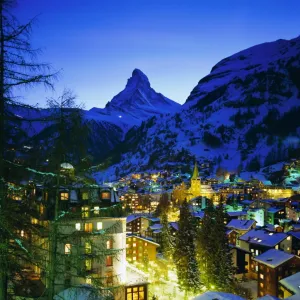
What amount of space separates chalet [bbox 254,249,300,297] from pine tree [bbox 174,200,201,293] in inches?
397

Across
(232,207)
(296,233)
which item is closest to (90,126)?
(296,233)

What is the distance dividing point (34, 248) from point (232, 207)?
102 metres

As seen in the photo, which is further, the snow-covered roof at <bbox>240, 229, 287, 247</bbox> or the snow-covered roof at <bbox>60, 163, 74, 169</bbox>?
the snow-covered roof at <bbox>240, 229, 287, 247</bbox>

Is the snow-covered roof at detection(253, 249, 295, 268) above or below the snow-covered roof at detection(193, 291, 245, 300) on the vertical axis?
below

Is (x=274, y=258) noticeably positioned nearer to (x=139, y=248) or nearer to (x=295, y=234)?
(x=295, y=234)

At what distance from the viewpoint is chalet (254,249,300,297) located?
44.0 metres

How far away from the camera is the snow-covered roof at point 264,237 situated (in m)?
54.9

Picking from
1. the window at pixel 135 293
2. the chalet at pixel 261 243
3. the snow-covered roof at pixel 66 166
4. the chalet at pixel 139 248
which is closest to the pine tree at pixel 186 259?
the window at pixel 135 293

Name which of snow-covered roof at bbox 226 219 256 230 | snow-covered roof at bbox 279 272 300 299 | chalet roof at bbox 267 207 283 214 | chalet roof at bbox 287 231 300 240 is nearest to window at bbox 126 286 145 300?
snow-covered roof at bbox 279 272 300 299

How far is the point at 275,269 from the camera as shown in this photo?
4391cm

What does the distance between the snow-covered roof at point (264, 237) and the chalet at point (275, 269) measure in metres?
9.08

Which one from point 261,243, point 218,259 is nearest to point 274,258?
point 218,259

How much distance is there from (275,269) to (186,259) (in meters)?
11.8

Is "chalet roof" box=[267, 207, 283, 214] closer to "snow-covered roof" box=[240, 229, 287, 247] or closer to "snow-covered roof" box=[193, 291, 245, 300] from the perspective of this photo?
"snow-covered roof" box=[240, 229, 287, 247]
